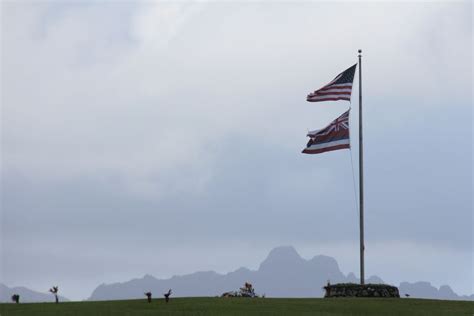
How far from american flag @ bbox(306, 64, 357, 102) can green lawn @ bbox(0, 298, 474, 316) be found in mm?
13636

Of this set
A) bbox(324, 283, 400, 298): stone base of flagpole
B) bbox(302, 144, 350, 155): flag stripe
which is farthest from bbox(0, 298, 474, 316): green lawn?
bbox(302, 144, 350, 155): flag stripe

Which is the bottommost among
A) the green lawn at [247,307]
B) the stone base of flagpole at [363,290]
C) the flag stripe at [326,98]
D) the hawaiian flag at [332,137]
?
the green lawn at [247,307]

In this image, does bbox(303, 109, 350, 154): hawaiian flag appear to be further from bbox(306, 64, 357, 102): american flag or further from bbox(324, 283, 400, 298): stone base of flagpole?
bbox(324, 283, 400, 298): stone base of flagpole

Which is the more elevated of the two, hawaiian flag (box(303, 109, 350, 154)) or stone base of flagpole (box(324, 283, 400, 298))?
hawaiian flag (box(303, 109, 350, 154))

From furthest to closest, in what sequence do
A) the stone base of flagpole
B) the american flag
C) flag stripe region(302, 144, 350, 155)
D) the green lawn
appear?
the american flag < flag stripe region(302, 144, 350, 155) < the stone base of flagpole < the green lawn

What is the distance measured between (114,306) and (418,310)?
14.4m

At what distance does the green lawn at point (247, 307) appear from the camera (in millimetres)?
41781

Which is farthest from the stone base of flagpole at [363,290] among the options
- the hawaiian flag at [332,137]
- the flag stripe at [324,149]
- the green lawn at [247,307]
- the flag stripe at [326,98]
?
the flag stripe at [326,98]

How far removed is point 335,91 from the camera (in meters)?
56.5

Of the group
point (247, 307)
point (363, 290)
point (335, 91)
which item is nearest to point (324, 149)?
point (335, 91)

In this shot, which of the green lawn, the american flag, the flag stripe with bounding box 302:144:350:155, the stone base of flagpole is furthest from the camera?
the american flag

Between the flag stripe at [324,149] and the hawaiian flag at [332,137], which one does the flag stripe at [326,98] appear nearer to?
the hawaiian flag at [332,137]

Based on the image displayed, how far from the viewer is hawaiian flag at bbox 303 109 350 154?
55.4 metres

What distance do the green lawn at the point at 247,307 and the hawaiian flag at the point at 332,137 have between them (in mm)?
10827
